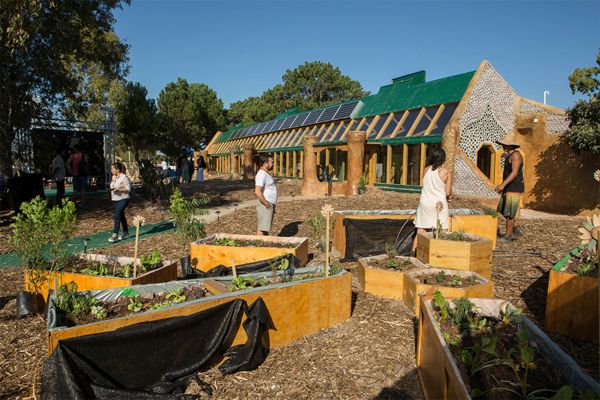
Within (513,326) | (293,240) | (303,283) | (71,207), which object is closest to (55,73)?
(71,207)

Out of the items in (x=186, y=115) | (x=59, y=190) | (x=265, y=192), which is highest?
(x=186, y=115)

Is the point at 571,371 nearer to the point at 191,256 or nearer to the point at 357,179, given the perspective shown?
the point at 191,256

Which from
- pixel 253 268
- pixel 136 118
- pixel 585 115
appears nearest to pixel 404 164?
pixel 585 115

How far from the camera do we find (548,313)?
13.5ft

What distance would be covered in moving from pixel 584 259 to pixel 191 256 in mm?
5129

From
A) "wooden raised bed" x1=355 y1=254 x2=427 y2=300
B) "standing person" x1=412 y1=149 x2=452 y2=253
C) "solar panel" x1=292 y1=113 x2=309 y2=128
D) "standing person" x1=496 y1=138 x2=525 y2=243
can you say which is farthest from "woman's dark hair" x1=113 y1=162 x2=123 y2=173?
"solar panel" x1=292 y1=113 x2=309 y2=128

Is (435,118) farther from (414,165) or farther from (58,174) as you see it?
(58,174)

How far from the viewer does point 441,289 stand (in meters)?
4.32

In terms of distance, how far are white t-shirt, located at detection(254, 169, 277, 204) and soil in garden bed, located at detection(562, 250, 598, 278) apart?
13.9 feet

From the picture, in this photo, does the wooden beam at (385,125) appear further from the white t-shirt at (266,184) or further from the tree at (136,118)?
the tree at (136,118)

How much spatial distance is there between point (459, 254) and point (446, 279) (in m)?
0.61

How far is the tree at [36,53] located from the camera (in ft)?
32.0

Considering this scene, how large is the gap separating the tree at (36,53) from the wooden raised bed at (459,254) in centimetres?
1020

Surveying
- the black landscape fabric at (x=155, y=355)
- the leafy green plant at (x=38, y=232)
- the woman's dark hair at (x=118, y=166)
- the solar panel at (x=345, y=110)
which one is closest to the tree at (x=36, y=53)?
the woman's dark hair at (x=118, y=166)
